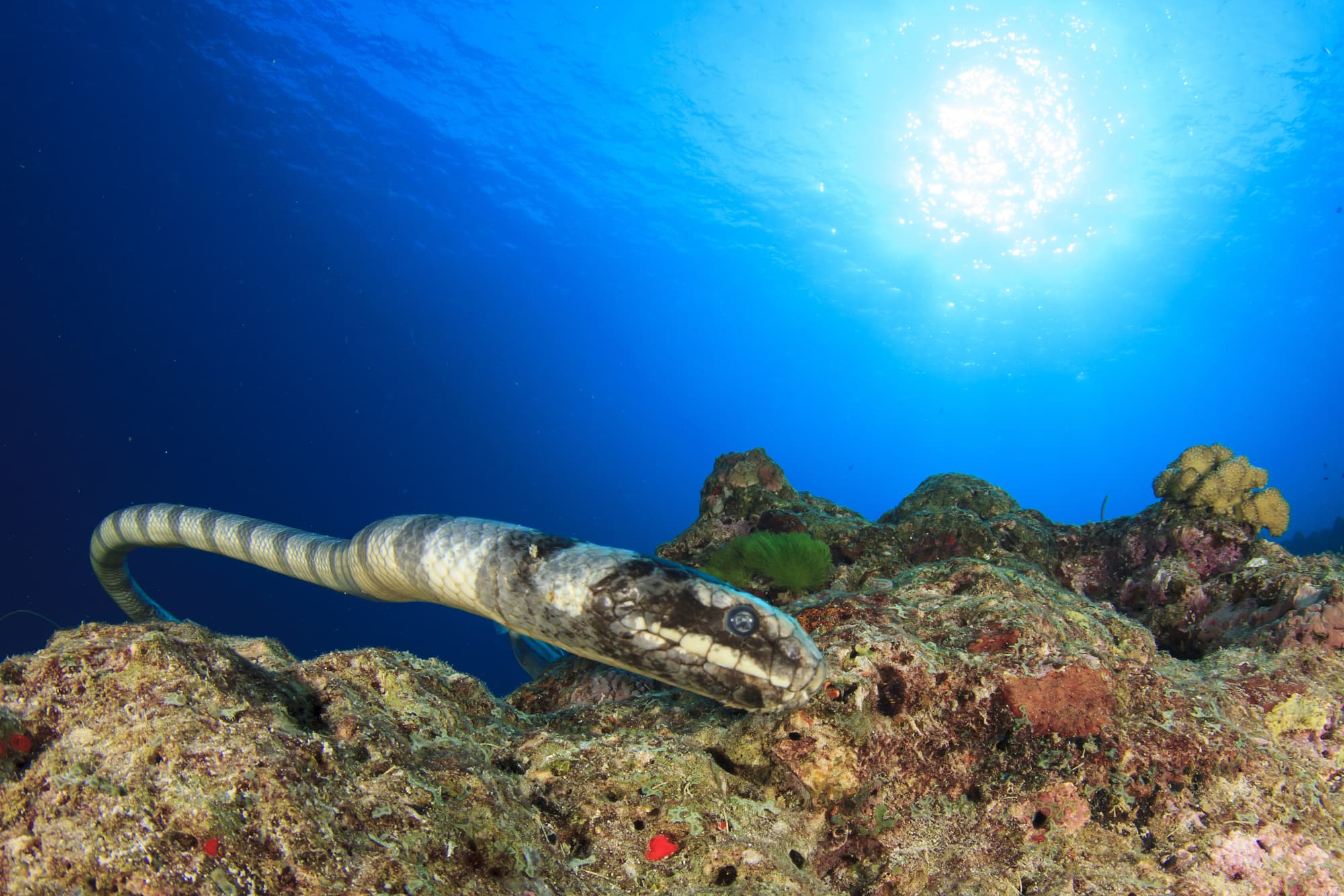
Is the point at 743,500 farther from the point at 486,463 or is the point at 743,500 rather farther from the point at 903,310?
the point at 486,463

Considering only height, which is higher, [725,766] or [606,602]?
[606,602]

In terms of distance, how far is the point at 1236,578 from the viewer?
13.7 feet

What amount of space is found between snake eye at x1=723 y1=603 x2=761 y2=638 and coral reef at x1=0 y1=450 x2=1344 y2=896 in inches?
15.7

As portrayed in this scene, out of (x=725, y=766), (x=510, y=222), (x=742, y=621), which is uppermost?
(x=510, y=222)

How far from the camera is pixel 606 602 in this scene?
233cm

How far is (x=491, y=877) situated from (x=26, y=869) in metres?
0.89

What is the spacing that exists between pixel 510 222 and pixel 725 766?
214ft

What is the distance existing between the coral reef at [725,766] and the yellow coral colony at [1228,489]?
2.16 meters

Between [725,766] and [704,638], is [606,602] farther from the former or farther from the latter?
[725,766]

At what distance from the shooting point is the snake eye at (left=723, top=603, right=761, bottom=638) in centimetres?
216

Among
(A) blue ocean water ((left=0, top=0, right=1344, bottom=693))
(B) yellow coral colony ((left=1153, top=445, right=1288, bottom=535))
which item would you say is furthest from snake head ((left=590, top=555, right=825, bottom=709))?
(A) blue ocean water ((left=0, top=0, right=1344, bottom=693))

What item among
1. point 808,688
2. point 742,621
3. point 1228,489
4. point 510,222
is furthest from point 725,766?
point 510,222

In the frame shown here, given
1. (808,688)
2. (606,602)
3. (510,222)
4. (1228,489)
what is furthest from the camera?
(510,222)

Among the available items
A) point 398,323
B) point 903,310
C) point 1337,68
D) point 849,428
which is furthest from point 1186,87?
point 849,428
